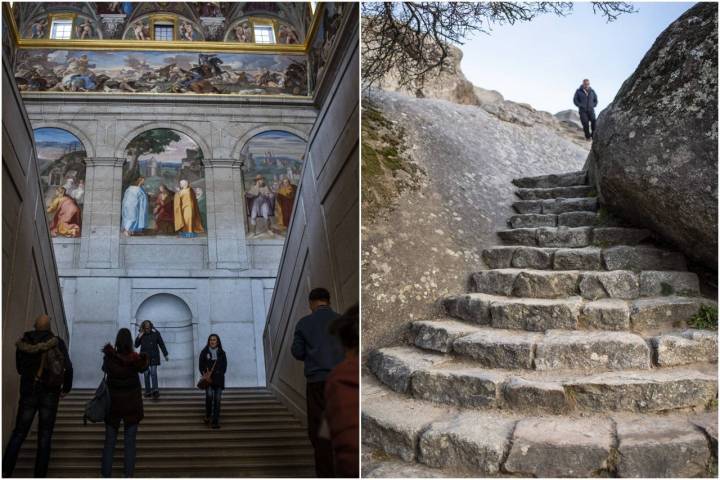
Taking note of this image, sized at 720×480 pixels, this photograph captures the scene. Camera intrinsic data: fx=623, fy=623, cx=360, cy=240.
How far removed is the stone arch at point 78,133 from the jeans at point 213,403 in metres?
1.60

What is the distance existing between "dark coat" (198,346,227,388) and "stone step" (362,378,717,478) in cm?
82

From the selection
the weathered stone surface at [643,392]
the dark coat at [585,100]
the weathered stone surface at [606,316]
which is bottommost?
the weathered stone surface at [643,392]

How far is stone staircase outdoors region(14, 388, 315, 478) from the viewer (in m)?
2.35

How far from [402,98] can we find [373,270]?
2549 millimetres

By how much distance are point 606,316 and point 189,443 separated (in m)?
2.40

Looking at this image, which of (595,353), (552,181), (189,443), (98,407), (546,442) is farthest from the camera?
(552,181)

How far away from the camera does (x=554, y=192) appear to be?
5453mm

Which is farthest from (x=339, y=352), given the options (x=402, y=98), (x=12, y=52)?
(x=402, y=98)

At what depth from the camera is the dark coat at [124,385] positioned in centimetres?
253

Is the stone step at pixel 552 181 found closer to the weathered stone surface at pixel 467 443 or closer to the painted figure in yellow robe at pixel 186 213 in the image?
the painted figure in yellow robe at pixel 186 213

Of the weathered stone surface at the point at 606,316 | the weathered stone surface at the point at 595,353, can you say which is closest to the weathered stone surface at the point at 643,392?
the weathered stone surface at the point at 595,353

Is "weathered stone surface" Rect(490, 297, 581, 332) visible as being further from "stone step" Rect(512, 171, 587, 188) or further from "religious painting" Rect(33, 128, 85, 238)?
"religious painting" Rect(33, 128, 85, 238)

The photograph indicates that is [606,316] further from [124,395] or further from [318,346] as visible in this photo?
[124,395]

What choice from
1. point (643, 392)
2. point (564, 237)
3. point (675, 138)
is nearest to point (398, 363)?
point (643, 392)
